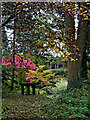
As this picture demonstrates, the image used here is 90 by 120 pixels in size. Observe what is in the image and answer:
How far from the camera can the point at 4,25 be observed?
5723 millimetres

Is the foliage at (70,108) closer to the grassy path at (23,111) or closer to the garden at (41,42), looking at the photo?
the garden at (41,42)

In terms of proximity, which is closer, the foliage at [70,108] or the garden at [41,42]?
the garden at [41,42]

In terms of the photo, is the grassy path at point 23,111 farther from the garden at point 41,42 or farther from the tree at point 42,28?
the tree at point 42,28

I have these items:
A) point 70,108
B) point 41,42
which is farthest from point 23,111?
point 41,42

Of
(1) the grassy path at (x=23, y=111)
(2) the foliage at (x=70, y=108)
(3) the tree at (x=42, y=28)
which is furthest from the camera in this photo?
(2) the foliage at (x=70, y=108)

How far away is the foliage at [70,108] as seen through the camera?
16.8 feet

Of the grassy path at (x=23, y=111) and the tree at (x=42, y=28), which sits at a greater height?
the tree at (x=42, y=28)

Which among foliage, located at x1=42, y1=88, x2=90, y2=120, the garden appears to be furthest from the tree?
foliage, located at x1=42, y1=88, x2=90, y2=120

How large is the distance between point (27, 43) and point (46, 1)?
1.26 meters

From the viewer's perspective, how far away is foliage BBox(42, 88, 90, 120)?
5.12 m

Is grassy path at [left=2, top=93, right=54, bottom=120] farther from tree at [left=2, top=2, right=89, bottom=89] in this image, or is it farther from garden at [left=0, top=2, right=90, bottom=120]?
tree at [left=2, top=2, right=89, bottom=89]

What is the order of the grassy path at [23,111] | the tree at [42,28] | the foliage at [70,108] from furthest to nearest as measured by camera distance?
1. the foliage at [70,108]
2. the grassy path at [23,111]
3. the tree at [42,28]

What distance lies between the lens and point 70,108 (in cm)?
546

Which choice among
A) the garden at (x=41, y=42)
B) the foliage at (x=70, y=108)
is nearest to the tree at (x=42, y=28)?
the garden at (x=41, y=42)
